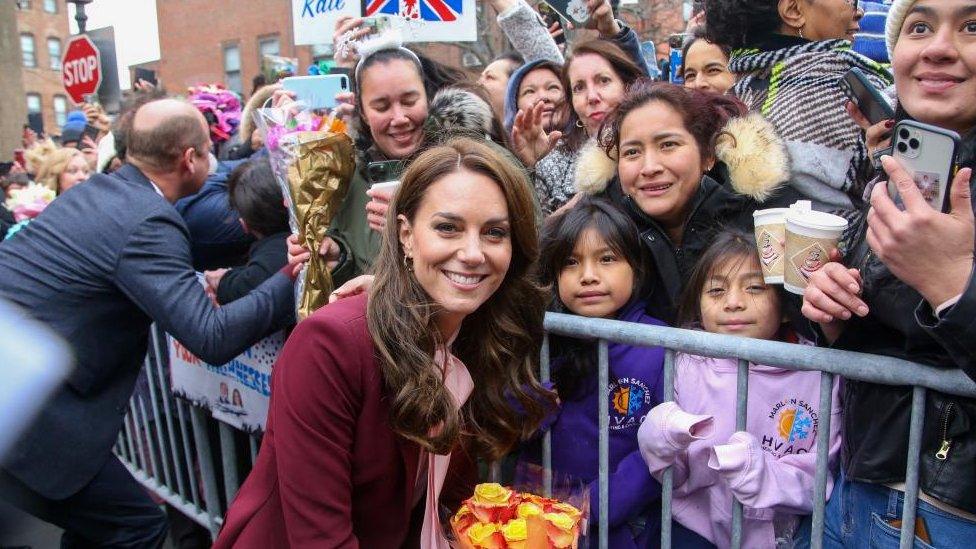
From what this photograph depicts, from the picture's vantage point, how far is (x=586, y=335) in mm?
2262

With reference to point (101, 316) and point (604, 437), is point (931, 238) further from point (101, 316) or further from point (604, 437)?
point (101, 316)

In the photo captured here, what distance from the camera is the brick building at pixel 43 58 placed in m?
46.1

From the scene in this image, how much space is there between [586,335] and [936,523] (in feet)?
3.35

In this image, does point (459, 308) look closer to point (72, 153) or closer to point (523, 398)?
point (523, 398)

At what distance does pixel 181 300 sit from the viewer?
9.62 feet

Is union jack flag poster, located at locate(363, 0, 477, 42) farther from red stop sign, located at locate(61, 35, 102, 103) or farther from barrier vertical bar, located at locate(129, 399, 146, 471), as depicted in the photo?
red stop sign, located at locate(61, 35, 102, 103)

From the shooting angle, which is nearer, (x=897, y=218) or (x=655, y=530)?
(x=897, y=218)

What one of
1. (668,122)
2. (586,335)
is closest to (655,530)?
(586,335)

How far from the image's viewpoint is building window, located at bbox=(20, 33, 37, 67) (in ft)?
152

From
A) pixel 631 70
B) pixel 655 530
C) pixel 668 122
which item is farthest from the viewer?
pixel 631 70

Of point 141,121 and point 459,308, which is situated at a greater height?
point 141,121

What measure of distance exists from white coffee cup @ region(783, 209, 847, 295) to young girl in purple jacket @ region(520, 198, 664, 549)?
56 cm

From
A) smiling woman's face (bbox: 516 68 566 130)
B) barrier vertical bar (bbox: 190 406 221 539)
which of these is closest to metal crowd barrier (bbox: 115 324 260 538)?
barrier vertical bar (bbox: 190 406 221 539)

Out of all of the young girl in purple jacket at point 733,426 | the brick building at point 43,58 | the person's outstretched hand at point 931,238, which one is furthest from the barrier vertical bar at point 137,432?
the brick building at point 43,58
